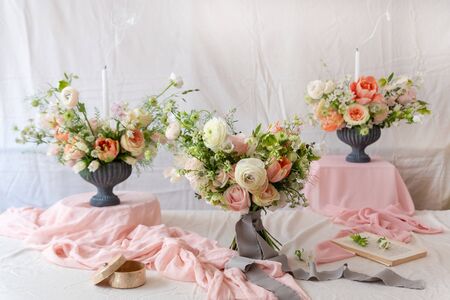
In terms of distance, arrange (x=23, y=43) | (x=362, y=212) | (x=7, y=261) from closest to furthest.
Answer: (x=7, y=261)
(x=362, y=212)
(x=23, y=43)

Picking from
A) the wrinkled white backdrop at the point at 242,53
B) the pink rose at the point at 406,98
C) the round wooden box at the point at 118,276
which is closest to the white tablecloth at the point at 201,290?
the round wooden box at the point at 118,276

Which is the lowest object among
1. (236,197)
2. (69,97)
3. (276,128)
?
(236,197)

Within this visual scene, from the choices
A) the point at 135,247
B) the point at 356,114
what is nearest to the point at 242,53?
the point at 356,114

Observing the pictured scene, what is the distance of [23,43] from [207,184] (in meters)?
2.03

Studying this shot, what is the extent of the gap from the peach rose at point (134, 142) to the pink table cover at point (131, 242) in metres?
0.22

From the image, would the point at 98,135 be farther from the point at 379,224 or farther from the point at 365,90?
the point at 365,90

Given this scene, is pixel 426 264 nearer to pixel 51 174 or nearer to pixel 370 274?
pixel 370 274

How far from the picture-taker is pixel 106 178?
6.66 feet

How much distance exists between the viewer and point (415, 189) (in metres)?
3.23

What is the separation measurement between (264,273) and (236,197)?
0.78 ft

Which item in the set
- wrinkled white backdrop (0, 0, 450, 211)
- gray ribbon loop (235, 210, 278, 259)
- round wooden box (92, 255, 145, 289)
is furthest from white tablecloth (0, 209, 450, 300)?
wrinkled white backdrop (0, 0, 450, 211)

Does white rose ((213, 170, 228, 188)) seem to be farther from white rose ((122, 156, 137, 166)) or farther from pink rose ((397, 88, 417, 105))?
pink rose ((397, 88, 417, 105))

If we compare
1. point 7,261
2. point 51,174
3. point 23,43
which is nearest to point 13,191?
point 51,174

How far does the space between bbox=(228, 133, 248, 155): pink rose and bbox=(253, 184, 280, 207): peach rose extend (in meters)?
0.13
